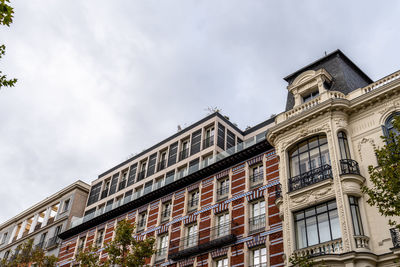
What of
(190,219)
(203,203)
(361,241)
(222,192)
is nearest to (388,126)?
(361,241)

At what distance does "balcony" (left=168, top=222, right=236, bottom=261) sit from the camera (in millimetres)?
28547

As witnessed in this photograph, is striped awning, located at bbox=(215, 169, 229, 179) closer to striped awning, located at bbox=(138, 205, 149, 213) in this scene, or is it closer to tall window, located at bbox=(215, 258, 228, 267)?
tall window, located at bbox=(215, 258, 228, 267)

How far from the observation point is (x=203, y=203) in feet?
107

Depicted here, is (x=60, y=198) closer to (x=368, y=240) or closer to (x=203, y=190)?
(x=203, y=190)

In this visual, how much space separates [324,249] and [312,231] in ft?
4.99

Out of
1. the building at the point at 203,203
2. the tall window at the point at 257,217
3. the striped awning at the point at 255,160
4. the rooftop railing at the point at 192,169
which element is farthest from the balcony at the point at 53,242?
the tall window at the point at 257,217

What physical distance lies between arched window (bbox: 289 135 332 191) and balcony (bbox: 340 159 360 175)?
714 millimetres

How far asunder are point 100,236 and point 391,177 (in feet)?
99.2

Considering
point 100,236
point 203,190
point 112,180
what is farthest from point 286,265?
point 112,180

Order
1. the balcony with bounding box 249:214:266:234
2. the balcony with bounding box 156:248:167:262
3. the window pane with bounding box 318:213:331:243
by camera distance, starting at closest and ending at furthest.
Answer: the window pane with bounding box 318:213:331:243 < the balcony with bounding box 249:214:266:234 < the balcony with bounding box 156:248:167:262

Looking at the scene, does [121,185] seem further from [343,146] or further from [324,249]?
[324,249]

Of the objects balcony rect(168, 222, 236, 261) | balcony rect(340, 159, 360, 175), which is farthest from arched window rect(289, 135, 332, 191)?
balcony rect(168, 222, 236, 261)

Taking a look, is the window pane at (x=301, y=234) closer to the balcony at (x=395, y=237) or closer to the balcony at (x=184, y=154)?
the balcony at (x=395, y=237)

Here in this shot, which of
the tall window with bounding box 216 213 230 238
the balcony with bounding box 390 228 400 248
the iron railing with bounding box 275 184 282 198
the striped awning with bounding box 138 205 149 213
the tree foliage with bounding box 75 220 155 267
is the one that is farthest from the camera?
the striped awning with bounding box 138 205 149 213
